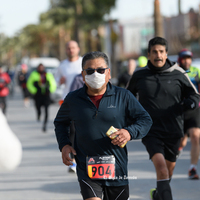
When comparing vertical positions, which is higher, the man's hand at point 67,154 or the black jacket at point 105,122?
the black jacket at point 105,122

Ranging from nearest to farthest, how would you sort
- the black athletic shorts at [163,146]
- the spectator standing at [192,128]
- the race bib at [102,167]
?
the race bib at [102,167] < the black athletic shorts at [163,146] < the spectator standing at [192,128]

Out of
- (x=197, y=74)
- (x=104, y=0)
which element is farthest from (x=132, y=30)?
(x=197, y=74)

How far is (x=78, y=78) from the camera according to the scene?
7.41 meters

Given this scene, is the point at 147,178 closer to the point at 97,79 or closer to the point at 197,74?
the point at 197,74

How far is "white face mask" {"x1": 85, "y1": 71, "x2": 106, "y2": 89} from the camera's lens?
159 inches

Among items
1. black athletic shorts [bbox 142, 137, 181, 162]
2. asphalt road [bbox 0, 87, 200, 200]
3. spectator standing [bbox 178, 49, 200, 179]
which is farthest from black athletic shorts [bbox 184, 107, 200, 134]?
black athletic shorts [bbox 142, 137, 181, 162]

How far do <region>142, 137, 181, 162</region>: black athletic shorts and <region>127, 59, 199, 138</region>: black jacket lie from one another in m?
0.06

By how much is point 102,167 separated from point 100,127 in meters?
0.32

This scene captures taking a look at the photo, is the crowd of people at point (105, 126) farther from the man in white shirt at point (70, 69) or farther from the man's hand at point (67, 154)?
the man in white shirt at point (70, 69)

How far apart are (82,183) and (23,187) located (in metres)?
3.31

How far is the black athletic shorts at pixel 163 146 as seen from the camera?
5367 mm

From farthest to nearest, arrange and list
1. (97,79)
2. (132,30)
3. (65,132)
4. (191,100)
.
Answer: (132,30) < (191,100) < (65,132) < (97,79)

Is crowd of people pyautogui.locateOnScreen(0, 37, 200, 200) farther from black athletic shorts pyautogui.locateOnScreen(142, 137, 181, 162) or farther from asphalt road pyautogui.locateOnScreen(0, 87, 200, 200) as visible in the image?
asphalt road pyautogui.locateOnScreen(0, 87, 200, 200)

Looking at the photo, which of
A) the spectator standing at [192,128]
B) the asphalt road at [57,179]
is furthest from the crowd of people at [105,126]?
the spectator standing at [192,128]
